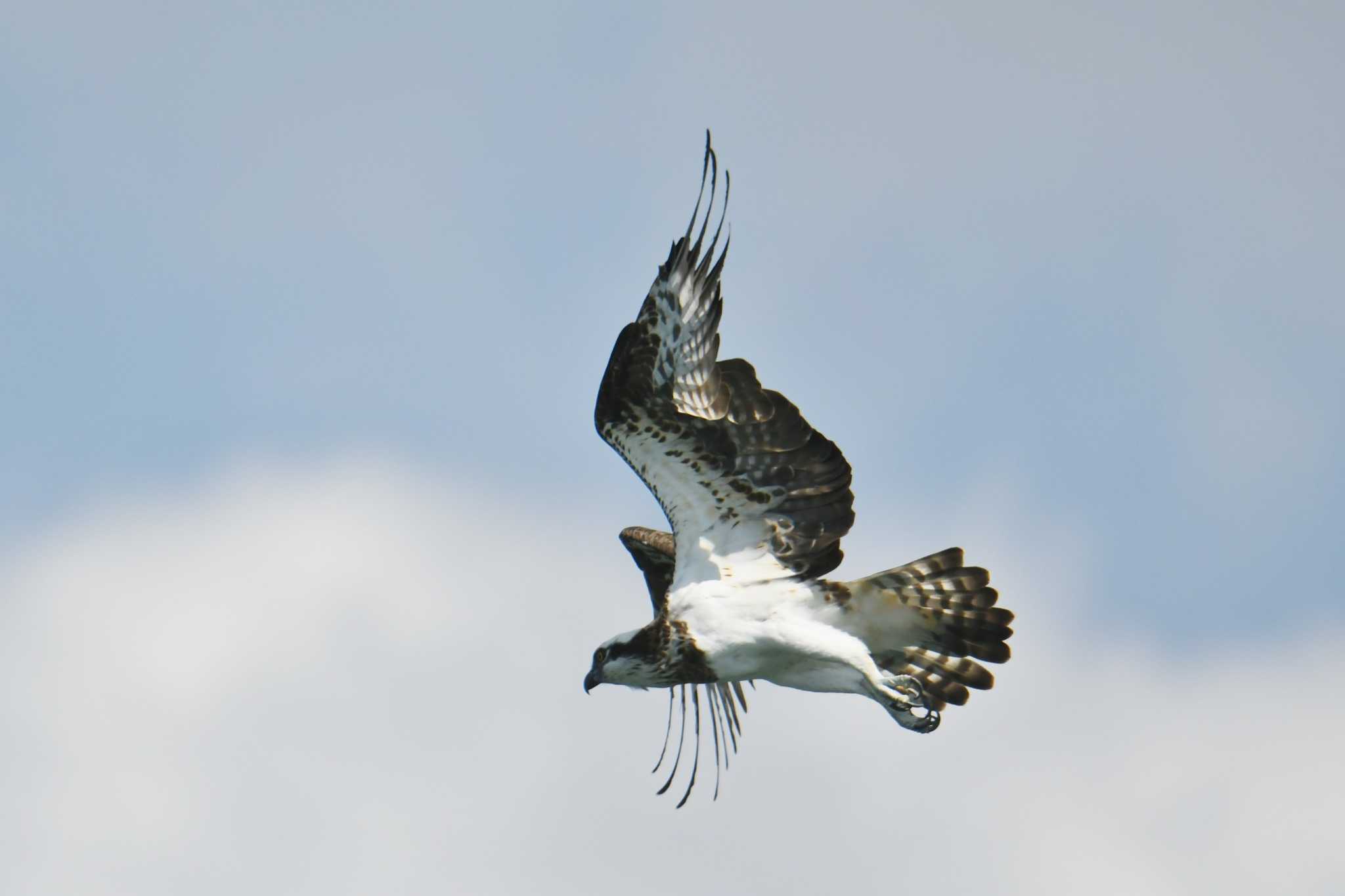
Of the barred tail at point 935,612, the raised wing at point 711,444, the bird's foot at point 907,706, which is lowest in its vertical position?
the bird's foot at point 907,706

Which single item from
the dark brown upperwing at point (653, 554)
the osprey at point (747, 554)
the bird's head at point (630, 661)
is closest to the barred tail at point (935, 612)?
the osprey at point (747, 554)

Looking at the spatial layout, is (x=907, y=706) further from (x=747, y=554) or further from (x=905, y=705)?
(x=747, y=554)

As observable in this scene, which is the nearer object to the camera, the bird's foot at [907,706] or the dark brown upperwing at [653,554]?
the bird's foot at [907,706]

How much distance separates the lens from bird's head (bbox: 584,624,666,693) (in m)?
13.3

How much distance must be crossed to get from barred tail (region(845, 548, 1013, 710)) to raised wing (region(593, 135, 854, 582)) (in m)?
0.57

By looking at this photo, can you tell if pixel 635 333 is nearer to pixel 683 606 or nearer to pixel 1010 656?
pixel 683 606

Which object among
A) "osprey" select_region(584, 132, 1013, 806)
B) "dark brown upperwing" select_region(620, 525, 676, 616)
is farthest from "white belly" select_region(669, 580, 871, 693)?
"dark brown upperwing" select_region(620, 525, 676, 616)

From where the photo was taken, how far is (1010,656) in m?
14.1

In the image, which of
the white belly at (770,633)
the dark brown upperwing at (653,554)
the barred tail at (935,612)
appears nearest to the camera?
the white belly at (770,633)

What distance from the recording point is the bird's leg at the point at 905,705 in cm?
1352

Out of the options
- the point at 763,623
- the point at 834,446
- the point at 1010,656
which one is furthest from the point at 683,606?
the point at 1010,656

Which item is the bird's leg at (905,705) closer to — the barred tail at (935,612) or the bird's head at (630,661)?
the barred tail at (935,612)

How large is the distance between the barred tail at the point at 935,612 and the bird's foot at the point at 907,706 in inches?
7.1

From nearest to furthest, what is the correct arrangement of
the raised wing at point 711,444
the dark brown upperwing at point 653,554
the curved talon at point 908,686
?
the raised wing at point 711,444, the curved talon at point 908,686, the dark brown upperwing at point 653,554
